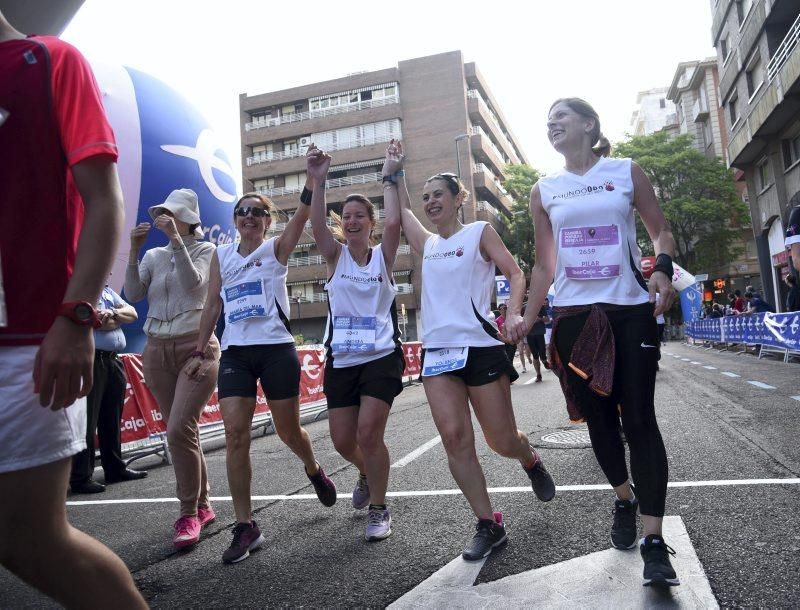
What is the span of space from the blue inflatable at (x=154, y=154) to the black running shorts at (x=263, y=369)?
17.6ft

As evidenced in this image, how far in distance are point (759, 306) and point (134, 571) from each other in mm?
20662

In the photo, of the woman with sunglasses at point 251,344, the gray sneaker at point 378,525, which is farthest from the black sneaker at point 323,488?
the gray sneaker at point 378,525

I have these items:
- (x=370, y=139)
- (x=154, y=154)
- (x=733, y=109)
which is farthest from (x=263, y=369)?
(x=370, y=139)

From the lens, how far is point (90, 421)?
A: 6230 mm

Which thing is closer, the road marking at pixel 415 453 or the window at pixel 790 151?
the road marking at pixel 415 453

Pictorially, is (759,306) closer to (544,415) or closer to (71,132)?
(544,415)

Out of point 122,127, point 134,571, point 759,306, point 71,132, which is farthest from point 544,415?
point 759,306

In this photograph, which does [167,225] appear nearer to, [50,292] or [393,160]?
[393,160]

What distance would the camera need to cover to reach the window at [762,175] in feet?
89.6

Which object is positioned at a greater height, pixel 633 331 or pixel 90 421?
pixel 633 331

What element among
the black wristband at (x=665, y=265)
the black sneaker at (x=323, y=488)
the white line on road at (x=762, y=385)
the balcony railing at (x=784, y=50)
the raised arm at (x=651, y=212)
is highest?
the balcony railing at (x=784, y=50)

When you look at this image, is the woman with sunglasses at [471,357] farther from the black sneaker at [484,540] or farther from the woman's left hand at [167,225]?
the woman's left hand at [167,225]

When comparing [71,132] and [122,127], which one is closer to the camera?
[71,132]

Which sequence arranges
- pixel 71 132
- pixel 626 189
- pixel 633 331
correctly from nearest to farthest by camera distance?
pixel 71 132 < pixel 633 331 < pixel 626 189
